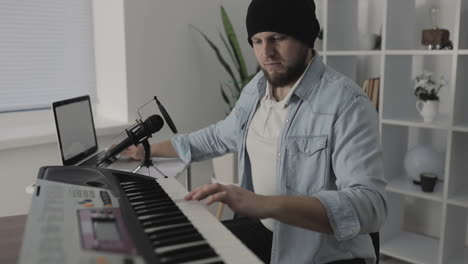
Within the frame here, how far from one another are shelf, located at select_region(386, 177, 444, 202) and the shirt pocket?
1.33 meters

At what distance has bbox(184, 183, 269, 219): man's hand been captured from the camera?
1088 mm

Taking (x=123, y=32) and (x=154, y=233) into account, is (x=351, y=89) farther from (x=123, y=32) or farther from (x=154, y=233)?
(x=123, y=32)

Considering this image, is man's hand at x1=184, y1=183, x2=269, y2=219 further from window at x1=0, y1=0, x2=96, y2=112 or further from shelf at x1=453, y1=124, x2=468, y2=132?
window at x1=0, y1=0, x2=96, y2=112

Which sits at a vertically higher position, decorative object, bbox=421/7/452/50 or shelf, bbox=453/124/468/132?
decorative object, bbox=421/7/452/50

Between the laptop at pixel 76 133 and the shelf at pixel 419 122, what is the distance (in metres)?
1.56

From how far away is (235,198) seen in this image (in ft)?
3.59

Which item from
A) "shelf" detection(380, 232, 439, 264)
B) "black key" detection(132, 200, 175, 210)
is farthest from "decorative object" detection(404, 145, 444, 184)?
"black key" detection(132, 200, 175, 210)

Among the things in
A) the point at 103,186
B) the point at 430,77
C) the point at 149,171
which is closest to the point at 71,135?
the point at 149,171

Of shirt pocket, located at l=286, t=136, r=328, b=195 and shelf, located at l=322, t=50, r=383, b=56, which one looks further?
shelf, located at l=322, t=50, r=383, b=56

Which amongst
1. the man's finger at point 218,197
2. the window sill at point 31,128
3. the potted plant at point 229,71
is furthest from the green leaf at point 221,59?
the man's finger at point 218,197

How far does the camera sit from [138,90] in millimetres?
2957

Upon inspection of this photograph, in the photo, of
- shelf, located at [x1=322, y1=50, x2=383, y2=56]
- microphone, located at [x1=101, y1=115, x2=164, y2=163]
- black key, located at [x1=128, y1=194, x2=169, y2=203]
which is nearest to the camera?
black key, located at [x1=128, y1=194, x2=169, y2=203]

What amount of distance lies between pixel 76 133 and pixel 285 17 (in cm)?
110

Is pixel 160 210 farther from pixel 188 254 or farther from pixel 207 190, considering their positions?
pixel 188 254
